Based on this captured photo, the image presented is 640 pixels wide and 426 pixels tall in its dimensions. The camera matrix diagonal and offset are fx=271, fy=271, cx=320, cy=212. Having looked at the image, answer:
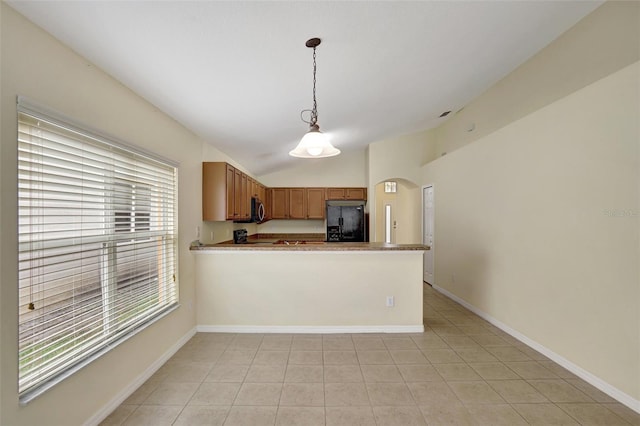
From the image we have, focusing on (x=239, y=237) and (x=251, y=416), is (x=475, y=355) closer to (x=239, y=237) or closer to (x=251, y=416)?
(x=251, y=416)

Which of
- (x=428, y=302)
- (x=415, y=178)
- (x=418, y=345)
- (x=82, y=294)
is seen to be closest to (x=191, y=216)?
(x=82, y=294)

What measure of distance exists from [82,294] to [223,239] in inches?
96.3

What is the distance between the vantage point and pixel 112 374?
1.95 m

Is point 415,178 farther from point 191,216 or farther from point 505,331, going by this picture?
point 191,216

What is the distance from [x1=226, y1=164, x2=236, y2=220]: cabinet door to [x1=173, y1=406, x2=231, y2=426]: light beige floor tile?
2069mm

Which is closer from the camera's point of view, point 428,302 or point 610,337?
point 610,337

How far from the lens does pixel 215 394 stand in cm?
214

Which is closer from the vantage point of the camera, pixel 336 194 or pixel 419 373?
pixel 419 373

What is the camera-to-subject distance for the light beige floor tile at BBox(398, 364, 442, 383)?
2.32 m

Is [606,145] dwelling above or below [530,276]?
above

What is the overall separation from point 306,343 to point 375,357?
0.76 m

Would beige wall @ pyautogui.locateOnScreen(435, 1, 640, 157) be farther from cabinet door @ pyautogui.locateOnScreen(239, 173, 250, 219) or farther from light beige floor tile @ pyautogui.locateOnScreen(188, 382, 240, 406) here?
light beige floor tile @ pyautogui.locateOnScreen(188, 382, 240, 406)

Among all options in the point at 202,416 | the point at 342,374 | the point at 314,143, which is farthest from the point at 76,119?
the point at 342,374

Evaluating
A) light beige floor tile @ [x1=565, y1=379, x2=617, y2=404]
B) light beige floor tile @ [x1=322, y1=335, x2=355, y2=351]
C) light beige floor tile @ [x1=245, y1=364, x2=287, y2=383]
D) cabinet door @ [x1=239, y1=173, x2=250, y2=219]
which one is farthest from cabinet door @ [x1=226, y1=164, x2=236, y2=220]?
light beige floor tile @ [x1=565, y1=379, x2=617, y2=404]
